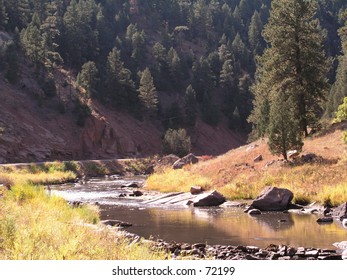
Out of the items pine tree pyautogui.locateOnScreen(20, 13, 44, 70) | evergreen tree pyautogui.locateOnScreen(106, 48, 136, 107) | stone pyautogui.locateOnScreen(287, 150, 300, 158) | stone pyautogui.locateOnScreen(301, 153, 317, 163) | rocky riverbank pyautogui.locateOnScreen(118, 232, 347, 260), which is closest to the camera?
rocky riverbank pyautogui.locateOnScreen(118, 232, 347, 260)

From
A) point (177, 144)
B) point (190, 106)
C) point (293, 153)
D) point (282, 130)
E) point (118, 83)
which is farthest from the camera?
point (190, 106)

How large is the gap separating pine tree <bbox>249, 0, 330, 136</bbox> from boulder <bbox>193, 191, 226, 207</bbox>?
13.9m

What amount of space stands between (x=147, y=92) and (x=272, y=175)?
232ft

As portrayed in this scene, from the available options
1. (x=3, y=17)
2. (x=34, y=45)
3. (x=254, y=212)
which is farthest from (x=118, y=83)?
(x=254, y=212)

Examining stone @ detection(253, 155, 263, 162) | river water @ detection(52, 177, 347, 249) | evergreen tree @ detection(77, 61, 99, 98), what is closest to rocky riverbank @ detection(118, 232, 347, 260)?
river water @ detection(52, 177, 347, 249)

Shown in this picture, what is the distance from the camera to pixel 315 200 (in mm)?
28875

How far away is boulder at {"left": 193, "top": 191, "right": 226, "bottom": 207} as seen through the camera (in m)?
31.2

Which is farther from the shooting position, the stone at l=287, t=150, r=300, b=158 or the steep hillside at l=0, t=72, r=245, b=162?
the steep hillside at l=0, t=72, r=245, b=162

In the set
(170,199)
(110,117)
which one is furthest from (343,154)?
(110,117)

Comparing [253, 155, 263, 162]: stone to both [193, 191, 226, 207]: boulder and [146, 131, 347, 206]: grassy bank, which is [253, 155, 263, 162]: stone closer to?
[146, 131, 347, 206]: grassy bank

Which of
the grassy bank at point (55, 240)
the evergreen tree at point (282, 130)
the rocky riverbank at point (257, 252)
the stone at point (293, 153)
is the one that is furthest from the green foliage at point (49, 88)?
the rocky riverbank at point (257, 252)

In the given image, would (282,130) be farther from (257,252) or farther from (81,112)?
(81,112)

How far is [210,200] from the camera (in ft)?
103

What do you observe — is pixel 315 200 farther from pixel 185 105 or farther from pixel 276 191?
pixel 185 105
